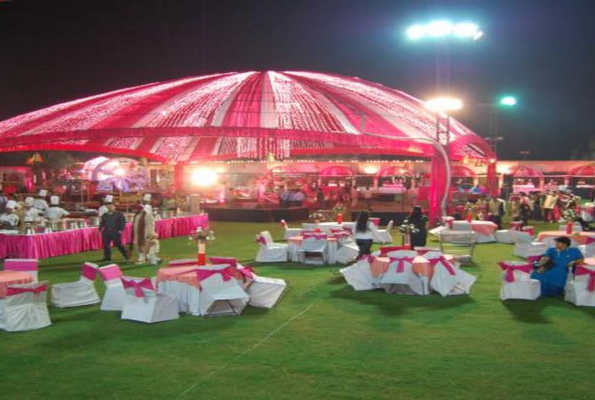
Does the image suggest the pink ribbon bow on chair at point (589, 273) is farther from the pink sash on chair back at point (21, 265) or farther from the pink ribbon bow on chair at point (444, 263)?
the pink sash on chair back at point (21, 265)

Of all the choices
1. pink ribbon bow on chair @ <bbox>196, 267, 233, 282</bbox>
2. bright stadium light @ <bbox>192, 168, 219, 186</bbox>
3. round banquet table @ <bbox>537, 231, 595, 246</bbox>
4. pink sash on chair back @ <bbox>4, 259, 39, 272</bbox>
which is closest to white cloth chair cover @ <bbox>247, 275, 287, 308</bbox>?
pink ribbon bow on chair @ <bbox>196, 267, 233, 282</bbox>

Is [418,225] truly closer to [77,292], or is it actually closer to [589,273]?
[589,273]

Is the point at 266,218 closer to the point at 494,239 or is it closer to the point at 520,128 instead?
the point at 494,239

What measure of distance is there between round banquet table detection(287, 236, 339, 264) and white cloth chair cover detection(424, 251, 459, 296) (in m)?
3.63

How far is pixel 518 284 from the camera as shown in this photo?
9.12 m

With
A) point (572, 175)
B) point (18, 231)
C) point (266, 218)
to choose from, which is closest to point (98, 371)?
point (18, 231)

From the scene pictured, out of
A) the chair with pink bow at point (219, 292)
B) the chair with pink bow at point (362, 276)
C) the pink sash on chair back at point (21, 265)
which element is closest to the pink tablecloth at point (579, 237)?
the chair with pink bow at point (362, 276)

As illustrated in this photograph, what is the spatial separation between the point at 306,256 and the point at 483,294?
14.6 feet

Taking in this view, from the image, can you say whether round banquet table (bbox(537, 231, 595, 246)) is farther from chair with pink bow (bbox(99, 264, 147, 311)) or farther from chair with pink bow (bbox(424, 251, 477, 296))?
chair with pink bow (bbox(99, 264, 147, 311))

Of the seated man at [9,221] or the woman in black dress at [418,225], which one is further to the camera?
the seated man at [9,221]

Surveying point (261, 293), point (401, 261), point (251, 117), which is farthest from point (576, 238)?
point (261, 293)

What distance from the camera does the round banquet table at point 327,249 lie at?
42.8 feet

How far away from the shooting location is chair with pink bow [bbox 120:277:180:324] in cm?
785

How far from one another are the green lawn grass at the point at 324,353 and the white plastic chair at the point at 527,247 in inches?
185
